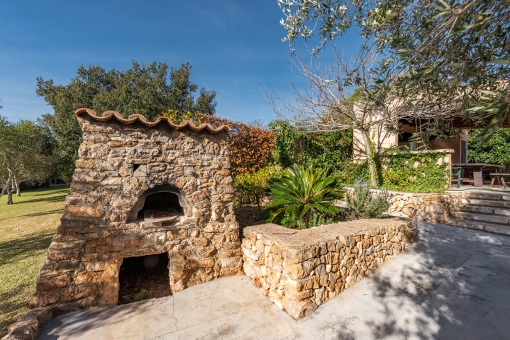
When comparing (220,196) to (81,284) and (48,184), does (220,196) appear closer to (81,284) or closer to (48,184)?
(81,284)

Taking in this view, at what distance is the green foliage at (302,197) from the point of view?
482 centimetres

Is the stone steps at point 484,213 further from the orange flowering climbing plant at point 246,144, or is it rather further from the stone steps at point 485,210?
the orange flowering climbing plant at point 246,144

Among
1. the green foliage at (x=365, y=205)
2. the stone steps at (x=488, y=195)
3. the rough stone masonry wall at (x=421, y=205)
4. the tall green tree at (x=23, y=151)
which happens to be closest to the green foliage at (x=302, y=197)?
the green foliage at (x=365, y=205)

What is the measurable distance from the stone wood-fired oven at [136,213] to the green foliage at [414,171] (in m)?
6.86

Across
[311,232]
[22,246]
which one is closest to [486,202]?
[311,232]

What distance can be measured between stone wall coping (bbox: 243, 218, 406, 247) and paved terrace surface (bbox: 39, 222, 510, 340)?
33.1 inches

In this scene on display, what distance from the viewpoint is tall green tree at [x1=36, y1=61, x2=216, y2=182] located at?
16.2 metres

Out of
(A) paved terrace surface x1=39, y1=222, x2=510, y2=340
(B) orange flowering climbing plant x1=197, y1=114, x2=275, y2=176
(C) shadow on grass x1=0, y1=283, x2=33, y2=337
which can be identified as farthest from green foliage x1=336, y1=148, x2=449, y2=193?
(C) shadow on grass x1=0, y1=283, x2=33, y2=337

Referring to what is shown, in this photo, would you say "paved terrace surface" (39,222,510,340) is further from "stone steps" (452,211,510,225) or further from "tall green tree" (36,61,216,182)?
"tall green tree" (36,61,216,182)

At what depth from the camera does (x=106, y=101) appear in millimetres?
16078

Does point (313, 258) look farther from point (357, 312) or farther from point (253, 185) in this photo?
point (253, 185)

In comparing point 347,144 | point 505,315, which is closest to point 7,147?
Answer: point 347,144

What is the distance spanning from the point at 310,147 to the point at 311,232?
7.21 m

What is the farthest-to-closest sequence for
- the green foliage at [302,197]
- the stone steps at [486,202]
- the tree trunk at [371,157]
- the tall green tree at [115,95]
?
the tall green tree at [115,95], the tree trunk at [371,157], the stone steps at [486,202], the green foliage at [302,197]
